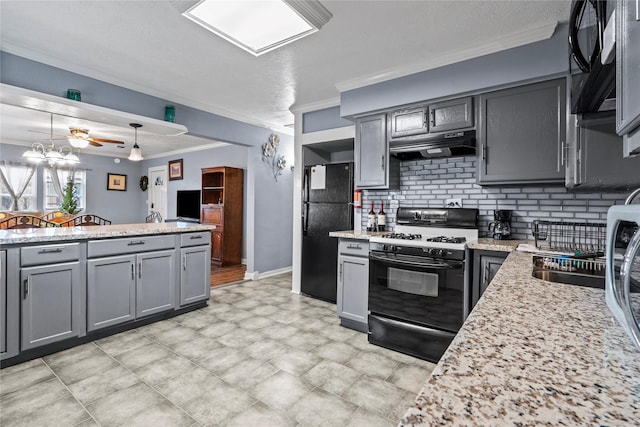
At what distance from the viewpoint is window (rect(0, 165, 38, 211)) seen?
6652 mm

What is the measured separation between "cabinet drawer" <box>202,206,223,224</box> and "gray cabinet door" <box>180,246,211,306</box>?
268 centimetres

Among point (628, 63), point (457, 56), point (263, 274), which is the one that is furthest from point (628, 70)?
point (263, 274)

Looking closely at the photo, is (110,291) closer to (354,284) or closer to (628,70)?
(354,284)

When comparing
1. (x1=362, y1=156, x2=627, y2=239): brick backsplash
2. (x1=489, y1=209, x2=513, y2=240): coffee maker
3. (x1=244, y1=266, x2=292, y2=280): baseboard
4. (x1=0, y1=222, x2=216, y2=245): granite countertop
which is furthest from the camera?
(x1=244, y1=266, x2=292, y2=280): baseboard

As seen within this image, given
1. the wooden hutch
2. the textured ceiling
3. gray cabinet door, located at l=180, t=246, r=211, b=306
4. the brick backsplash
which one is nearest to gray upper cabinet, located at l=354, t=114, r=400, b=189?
the brick backsplash

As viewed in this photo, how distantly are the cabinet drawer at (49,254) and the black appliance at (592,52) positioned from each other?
10.5 ft

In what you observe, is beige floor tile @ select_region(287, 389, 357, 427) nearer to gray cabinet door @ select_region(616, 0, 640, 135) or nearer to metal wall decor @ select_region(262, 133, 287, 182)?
gray cabinet door @ select_region(616, 0, 640, 135)

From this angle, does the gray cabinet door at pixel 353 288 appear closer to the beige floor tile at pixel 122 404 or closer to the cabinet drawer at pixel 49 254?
the beige floor tile at pixel 122 404

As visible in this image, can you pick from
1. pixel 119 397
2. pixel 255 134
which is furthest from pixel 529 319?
pixel 255 134

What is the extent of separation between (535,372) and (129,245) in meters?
3.15

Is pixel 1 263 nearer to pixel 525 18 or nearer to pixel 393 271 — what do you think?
pixel 393 271

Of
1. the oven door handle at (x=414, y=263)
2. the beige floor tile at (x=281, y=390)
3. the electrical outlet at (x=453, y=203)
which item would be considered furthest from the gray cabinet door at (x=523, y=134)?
the beige floor tile at (x=281, y=390)

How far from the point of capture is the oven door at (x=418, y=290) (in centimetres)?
235

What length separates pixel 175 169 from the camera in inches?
314
